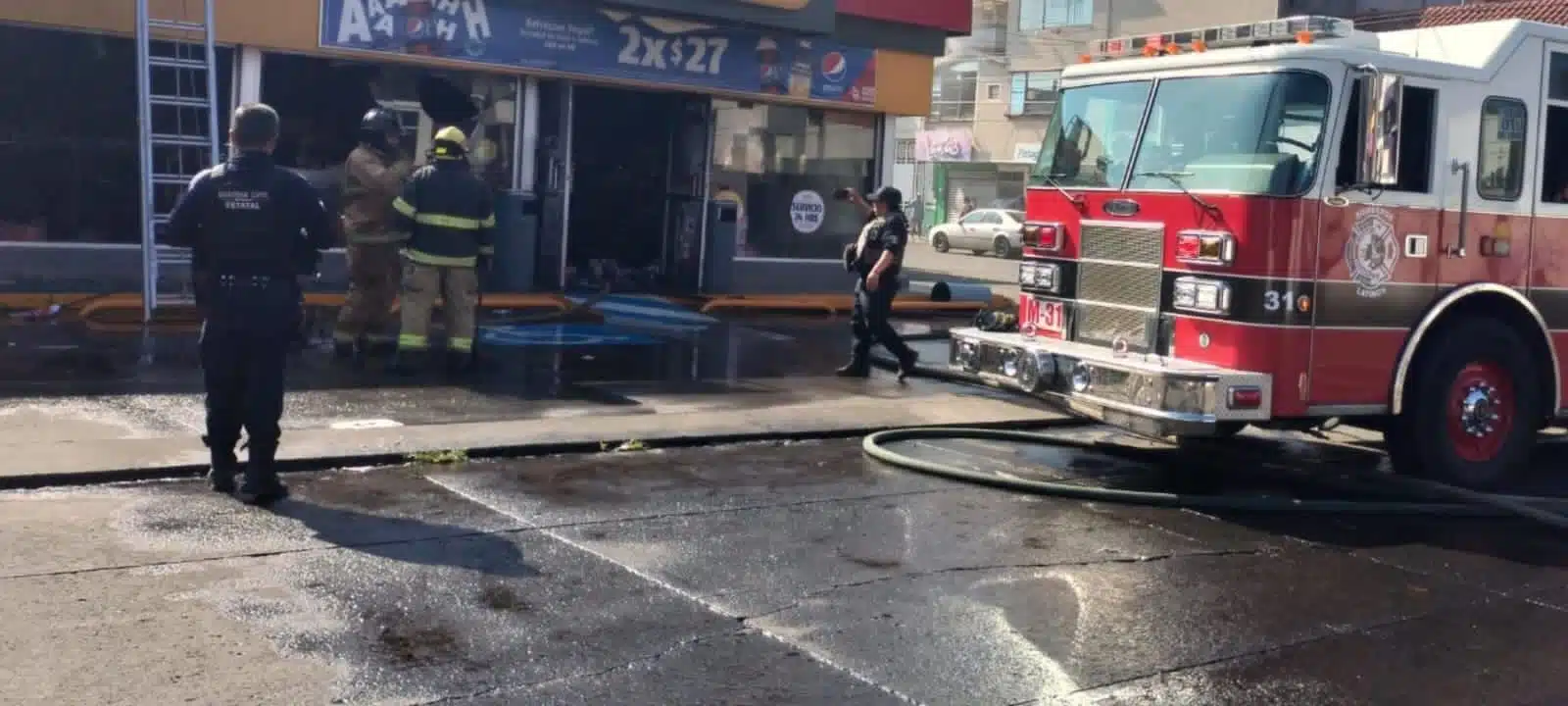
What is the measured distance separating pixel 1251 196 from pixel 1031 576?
8.45 feet

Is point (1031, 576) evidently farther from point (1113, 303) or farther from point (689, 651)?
point (1113, 303)

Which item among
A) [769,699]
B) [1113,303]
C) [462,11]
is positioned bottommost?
[769,699]

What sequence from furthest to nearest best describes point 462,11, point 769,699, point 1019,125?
point 1019,125, point 462,11, point 769,699

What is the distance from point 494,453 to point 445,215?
286 centimetres

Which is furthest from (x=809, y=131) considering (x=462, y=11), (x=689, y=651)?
(x=689, y=651)

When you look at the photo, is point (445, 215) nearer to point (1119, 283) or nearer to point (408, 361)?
point (408, 361)

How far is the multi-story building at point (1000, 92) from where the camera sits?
4816cm

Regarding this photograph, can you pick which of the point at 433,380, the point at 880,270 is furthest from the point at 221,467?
the point at 880,270

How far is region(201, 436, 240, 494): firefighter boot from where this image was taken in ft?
23.4

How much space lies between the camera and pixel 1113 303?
861cm

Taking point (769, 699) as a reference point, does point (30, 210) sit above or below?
above

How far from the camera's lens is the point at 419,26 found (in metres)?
15.6

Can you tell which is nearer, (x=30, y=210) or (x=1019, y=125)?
(x=30, y=210)

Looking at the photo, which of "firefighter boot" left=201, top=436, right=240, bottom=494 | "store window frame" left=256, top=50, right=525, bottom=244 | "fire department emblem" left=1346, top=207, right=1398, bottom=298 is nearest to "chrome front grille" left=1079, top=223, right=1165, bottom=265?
"fire department emblem" left=1346, top=207, right=1398, bottom=298
